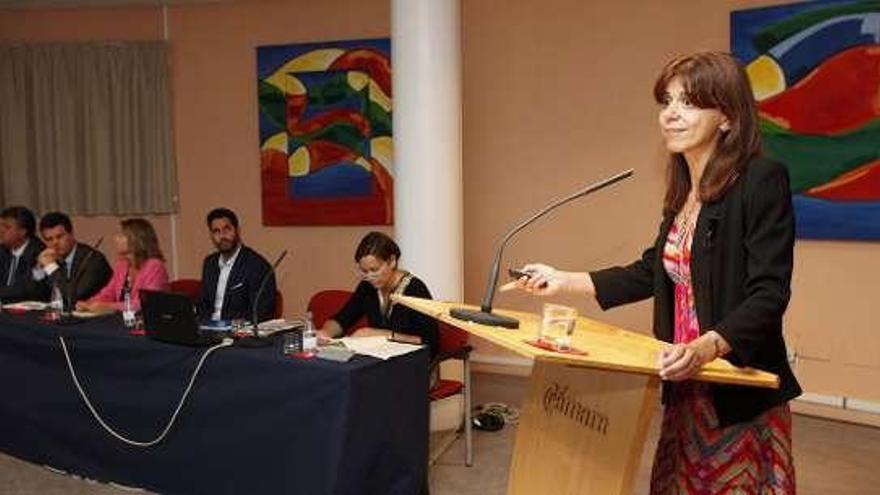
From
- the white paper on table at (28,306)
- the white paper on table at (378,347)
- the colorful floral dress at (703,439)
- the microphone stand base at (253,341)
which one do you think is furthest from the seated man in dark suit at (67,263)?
the colorful floral dress at (703,439)

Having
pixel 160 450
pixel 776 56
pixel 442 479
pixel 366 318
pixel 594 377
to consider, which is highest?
pixel 776 56

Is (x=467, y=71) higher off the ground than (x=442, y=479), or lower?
higher

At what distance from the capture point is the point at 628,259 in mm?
4574

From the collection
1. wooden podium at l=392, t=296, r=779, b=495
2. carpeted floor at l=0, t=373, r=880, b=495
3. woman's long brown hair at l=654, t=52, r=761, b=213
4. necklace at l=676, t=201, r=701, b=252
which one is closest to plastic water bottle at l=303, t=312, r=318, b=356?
carpeted floor at l=0, t=373, r=880, b=495

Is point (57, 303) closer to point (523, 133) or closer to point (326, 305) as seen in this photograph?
point (326, 305)

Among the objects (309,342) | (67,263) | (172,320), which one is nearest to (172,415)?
(172,320)

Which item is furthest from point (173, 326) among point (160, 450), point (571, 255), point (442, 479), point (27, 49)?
point (27, 49)

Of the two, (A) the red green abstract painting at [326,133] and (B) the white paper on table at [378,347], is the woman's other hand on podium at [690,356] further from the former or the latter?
(A) the red green abstract painting at [326,133]

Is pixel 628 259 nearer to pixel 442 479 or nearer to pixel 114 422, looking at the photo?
pixel 442 479

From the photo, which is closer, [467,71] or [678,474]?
[678,474]

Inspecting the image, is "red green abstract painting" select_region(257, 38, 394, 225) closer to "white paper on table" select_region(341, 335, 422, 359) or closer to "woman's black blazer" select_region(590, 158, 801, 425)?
"white paper on table" select_region(341, 335, 422, 359)

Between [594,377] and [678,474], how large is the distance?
25 centimetres

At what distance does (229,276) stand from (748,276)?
321 centimetres

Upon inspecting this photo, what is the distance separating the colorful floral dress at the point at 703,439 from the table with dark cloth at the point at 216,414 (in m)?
1.24
